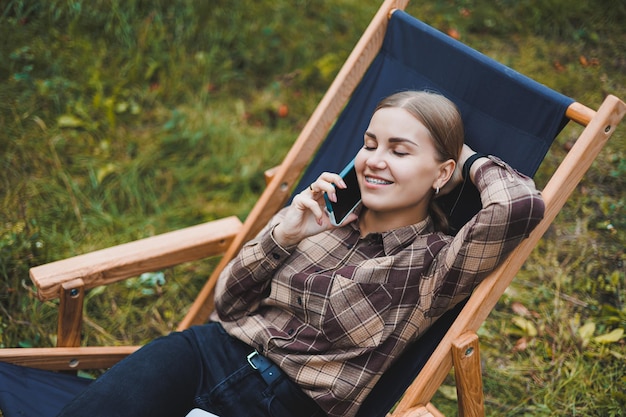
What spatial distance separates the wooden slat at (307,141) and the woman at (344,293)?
0.33 m

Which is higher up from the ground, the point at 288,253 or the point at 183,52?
the point at 288,253

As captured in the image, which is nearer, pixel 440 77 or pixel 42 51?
pixel 440 77

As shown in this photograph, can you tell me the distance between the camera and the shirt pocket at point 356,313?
196 centimetres

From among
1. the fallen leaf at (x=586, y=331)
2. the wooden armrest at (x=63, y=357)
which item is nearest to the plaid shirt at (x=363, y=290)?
the wooden armrest at (x=63, y=357)

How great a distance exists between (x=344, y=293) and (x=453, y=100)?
841 mm

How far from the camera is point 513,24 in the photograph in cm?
449

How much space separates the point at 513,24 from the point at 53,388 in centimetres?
388

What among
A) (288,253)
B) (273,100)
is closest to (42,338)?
(288,253)

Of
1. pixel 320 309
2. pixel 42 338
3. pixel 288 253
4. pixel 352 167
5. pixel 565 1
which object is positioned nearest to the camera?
pixel 320 309

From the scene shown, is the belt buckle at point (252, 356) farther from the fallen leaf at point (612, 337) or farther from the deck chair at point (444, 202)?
the fallen leaf at point (612, 337)

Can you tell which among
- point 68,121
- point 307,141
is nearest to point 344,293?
point 307,141

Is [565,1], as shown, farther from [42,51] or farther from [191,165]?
[42,51]

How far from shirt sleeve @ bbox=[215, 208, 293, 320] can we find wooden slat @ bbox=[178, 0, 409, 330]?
217mm

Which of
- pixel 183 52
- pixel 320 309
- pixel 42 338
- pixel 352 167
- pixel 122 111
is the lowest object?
pixel 42 338
